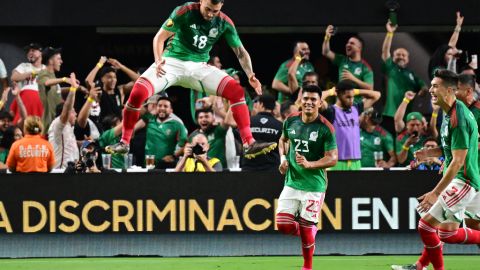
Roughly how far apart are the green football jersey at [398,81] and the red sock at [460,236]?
6.58 m

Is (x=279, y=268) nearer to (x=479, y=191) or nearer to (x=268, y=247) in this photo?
(x=268, y=247)

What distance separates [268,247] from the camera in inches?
598

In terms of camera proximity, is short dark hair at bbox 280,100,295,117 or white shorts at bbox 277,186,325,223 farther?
short dark hair at bbox 280,100,295,117

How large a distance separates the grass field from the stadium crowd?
1.22 m

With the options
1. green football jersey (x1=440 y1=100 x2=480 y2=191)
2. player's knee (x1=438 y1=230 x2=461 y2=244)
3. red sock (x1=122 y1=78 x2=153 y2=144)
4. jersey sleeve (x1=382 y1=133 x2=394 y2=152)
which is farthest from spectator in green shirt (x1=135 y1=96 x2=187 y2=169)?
green football jersey (x1=440 y1=100 x2=480 y2=191)

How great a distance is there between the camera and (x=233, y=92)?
42.7 feet

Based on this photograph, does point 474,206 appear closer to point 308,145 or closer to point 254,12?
point 308,145

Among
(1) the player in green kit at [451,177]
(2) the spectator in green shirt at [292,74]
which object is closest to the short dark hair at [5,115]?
(2) the spectator in green shirt at [292,74]

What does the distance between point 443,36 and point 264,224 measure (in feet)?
22.7

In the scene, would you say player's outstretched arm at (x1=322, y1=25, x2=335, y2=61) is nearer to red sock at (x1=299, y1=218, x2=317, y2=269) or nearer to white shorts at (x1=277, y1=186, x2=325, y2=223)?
white shorts at (x1=277, y1=186, x2=325, y2=223)

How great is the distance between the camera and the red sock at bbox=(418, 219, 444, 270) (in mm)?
11816

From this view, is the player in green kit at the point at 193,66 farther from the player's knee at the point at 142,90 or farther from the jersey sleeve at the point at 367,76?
the jersey sleeve at the point at 367,76

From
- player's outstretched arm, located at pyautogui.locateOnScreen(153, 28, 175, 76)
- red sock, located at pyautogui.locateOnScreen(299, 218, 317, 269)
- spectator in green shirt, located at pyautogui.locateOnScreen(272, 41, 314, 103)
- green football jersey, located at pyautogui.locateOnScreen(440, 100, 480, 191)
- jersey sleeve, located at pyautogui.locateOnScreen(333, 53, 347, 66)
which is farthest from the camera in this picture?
jersey sleeve, located at pyautogui.locateOnScreen(333, 53, 347, 66)

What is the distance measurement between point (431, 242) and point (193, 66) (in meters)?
3.22
